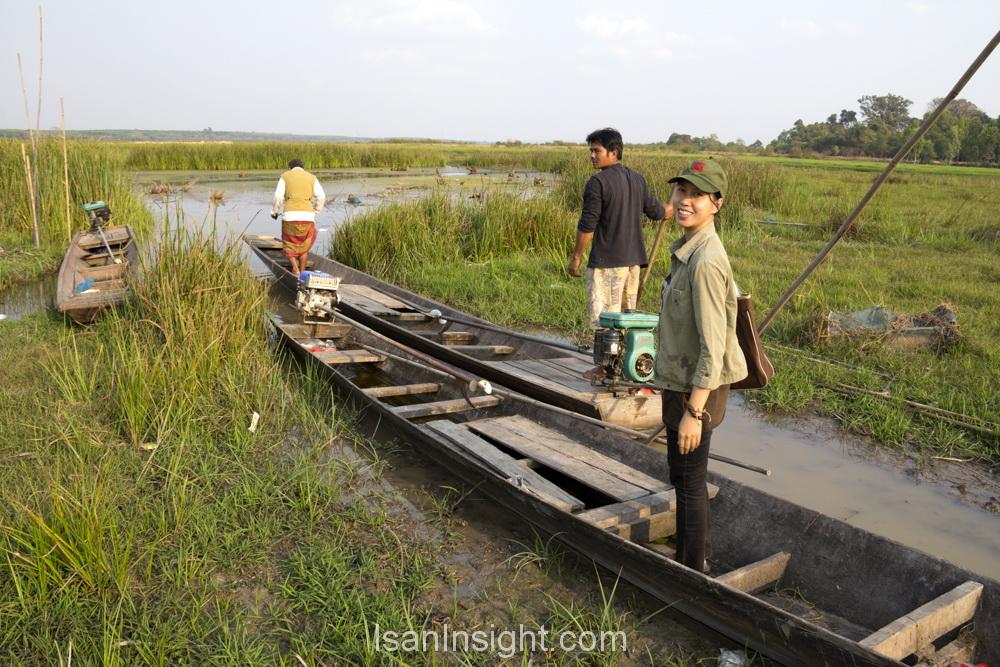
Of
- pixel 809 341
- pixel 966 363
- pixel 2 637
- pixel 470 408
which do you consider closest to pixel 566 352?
pixel 470 408

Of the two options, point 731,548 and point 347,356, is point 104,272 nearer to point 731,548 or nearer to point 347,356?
point 347,356

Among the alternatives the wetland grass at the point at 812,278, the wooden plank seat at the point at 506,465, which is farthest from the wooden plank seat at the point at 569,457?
the wetland grass at the point at 812,278

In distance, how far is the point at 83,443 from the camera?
4324mm

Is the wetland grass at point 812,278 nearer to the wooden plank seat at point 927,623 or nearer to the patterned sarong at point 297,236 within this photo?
the patterned sarong at point 297,236

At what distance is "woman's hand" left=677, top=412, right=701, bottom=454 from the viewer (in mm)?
2715

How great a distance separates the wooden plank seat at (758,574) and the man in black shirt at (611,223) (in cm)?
261

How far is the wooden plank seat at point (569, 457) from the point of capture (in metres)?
4.05

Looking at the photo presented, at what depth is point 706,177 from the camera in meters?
2.69

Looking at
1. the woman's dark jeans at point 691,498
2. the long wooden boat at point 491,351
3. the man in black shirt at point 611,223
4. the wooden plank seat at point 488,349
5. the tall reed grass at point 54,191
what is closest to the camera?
the woman's dark jeans at point 691,498

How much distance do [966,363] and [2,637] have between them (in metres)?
7.14

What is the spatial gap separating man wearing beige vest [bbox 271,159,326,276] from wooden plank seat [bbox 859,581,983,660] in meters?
7.79

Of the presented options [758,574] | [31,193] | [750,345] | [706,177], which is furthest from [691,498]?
[31,193]

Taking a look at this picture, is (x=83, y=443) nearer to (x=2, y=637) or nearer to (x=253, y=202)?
(x=2, y=637)

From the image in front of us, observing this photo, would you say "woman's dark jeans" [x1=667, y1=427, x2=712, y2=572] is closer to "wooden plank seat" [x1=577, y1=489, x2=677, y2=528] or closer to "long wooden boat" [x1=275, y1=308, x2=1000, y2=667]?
"long wooden boat" [x1=275, y1=308, x2=1000, y2=667]
